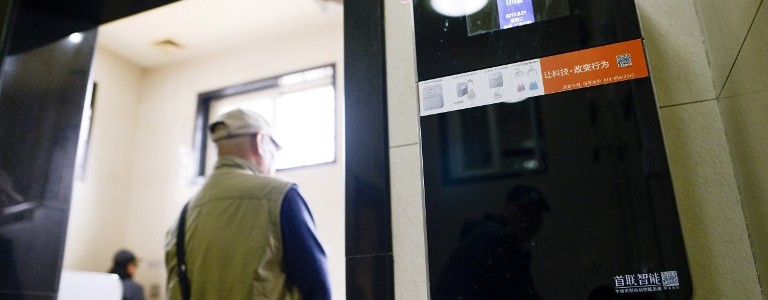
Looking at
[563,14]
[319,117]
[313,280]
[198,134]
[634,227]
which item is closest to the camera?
[634,227]

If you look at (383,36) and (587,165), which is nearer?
(587,165)

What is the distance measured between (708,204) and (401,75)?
1.66 ft

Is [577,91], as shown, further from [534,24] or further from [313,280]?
[313,280]

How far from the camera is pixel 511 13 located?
85cm

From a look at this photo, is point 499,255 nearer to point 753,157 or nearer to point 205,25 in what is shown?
point 753,157

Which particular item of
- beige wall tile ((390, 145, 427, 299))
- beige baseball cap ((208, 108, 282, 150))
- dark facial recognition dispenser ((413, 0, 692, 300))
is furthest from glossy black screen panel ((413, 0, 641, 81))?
beige baseball cap ((208, 108, 282, 150))

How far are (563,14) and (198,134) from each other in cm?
308

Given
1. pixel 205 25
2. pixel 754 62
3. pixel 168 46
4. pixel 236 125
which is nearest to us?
pixel 754 62

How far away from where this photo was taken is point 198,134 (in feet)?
11.6

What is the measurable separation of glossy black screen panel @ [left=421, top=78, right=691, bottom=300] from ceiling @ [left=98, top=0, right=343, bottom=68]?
7.60 ft

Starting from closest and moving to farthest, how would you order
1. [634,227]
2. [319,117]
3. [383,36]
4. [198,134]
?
[634,227] → [383,36] → [319,117] → [198,134]

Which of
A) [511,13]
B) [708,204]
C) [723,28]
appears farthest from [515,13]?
[708,204]

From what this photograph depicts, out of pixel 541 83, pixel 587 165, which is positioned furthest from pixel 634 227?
pixel 541 83

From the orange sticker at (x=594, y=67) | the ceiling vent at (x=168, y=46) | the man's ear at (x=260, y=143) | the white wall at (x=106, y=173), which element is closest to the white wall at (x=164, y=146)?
the white wall at (x=106, y=173)
